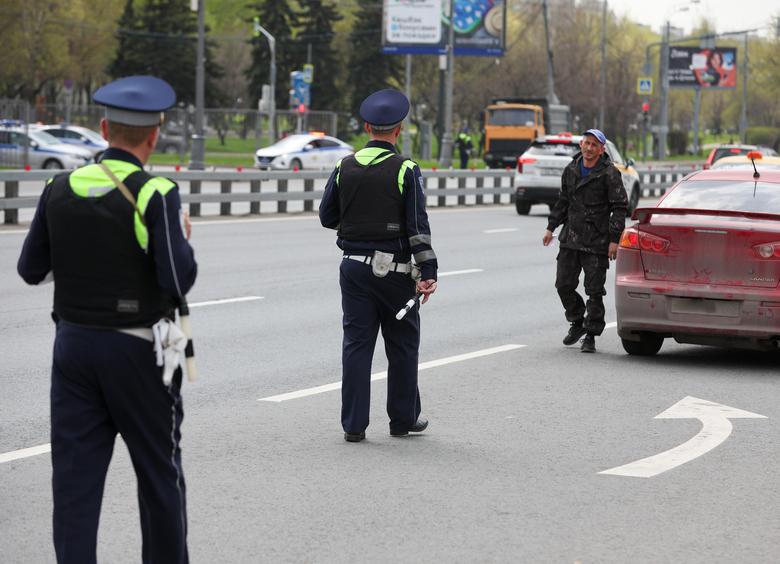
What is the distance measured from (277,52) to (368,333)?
242 feet

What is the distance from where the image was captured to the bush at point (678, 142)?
9119cm

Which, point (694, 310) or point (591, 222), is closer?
point (694, 310)

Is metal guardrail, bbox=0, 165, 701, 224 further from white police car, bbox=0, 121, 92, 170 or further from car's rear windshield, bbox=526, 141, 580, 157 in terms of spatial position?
white police car, bbox=0, 121, 92, 170

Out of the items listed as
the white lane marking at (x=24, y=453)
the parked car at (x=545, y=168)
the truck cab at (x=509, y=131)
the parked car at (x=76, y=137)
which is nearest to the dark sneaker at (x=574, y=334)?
the white lane marking at (x=24, y=453)

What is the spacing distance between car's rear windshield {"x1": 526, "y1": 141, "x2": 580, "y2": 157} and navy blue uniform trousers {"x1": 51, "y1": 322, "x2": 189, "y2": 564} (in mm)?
22456

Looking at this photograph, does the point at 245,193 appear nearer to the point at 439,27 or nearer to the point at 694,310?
the point at 694,310

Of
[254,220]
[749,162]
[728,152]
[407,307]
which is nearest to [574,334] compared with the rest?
[407,307]

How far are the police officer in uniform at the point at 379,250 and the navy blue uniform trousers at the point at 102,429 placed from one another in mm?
2545

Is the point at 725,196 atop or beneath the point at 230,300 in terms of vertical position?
atop

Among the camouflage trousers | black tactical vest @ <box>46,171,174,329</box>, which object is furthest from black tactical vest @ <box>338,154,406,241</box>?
the camouflage trousers

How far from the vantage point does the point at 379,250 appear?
6.10m

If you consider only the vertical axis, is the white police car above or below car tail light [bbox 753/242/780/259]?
above

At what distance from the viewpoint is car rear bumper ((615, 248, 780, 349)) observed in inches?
330

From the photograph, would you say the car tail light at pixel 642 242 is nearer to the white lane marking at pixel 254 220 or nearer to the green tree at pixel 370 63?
the white lane marking at pixel 254 220
